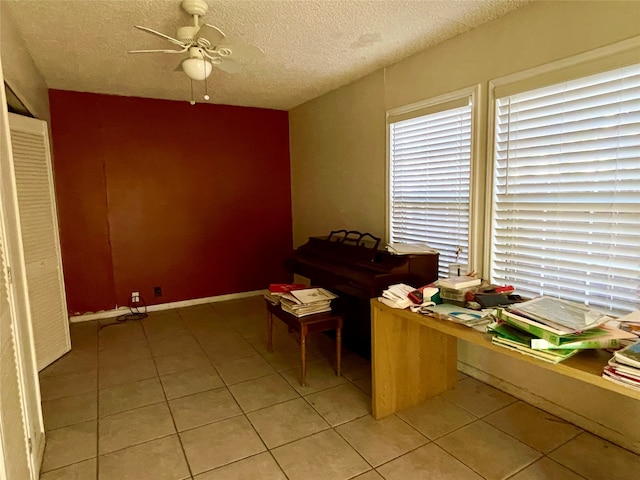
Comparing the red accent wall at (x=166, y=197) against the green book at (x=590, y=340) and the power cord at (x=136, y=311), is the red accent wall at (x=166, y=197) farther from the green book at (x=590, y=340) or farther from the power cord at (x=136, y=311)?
the green book at (x=590, y=340)

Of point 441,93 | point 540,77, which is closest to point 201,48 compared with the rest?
point 441,93

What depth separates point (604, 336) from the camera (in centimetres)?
139

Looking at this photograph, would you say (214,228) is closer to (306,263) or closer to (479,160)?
(306,263)

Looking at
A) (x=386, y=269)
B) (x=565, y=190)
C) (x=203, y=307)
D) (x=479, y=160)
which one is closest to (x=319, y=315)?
(x=386, y=269)

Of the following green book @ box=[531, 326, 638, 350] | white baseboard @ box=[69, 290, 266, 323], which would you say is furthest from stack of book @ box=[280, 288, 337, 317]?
white baseboard @ box=[69, 290, 266, 323]

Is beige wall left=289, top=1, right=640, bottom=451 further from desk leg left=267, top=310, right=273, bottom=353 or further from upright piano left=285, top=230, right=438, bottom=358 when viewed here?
desk leg left=267, top=310, right=273, bottom=353

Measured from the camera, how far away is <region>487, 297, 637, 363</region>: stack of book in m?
1.38

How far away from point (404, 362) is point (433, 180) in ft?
4.56

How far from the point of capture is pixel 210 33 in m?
2.13

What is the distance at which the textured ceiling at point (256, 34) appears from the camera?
218 cm

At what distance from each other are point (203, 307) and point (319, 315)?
7.42ft

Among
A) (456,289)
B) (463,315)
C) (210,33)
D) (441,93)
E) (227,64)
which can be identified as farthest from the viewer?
(441,93)

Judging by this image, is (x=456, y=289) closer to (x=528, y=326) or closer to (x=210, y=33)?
(x=528, y=326)

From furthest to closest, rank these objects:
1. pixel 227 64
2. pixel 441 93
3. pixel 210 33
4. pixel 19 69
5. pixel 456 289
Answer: pixel 441 93
pixel 19 69
pixel 227 64
pixel 210 33
pixel 456 289
